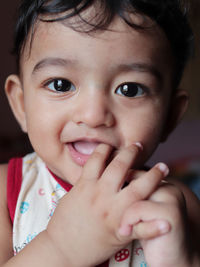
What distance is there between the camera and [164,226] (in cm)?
62

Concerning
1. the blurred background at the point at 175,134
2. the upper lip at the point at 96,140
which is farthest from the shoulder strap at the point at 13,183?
the blurred background at the point at 175,134

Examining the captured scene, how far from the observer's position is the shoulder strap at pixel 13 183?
94 centimetres

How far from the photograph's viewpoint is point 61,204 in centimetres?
72

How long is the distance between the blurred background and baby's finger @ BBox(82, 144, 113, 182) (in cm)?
137

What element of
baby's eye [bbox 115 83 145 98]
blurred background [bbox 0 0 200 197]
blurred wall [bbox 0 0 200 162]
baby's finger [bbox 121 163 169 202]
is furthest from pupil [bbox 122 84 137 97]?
blurred wall [bbox 0 0 200 162]

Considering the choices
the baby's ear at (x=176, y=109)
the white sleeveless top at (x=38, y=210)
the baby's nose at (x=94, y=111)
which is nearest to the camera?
the baby's nose at (x=94, y=111)

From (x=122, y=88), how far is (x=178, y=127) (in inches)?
103

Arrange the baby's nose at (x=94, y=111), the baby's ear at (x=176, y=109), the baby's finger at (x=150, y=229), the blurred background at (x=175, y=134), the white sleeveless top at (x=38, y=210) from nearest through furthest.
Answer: the baby's finger at (x=150, y=229), the baby's nose at (x=94, y=111), the white sleeveless top at (x=38, y=210), the baby's ear at (x=176, y=109), the blurred background at (x=175, y=134)

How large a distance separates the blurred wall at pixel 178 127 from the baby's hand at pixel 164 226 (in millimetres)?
1896

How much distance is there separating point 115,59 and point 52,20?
167mm

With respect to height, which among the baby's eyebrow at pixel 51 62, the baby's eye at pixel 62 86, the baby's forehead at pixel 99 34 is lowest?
the baby's eye at pixel 62 86

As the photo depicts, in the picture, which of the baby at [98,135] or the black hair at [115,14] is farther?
the black hair at [115,14]

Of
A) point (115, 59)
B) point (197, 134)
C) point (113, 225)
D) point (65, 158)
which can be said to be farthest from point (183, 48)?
point (197, 134)

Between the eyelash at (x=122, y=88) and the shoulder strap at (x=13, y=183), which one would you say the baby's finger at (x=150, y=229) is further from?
the shoulder strap at (x=13, y=183)
